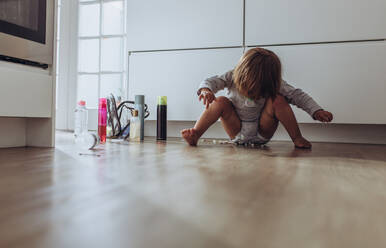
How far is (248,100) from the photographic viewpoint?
164 cm

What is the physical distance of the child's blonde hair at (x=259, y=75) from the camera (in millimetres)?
1534

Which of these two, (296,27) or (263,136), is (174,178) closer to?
(263,136)

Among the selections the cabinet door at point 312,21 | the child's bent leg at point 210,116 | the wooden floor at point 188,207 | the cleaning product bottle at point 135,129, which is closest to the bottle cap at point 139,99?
the cleaning product bottle at point 135,129

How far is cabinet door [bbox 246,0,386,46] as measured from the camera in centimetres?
198

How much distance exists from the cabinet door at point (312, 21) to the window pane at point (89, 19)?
151 cm

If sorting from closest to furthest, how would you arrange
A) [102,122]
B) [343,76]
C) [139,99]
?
[102,122], [343,76], [139,99]

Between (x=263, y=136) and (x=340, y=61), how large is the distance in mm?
735

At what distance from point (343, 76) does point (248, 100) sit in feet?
2.50

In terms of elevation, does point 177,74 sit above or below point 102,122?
above

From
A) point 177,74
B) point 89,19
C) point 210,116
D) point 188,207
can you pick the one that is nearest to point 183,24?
point 177,74

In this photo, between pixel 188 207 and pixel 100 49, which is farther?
pixel 100 49

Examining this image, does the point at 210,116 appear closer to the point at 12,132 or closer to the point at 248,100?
the point at 248,100

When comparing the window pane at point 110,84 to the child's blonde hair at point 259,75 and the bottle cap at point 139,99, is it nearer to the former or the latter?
the bottle cap at point 139,99

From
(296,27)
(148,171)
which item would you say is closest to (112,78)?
(296,27)
